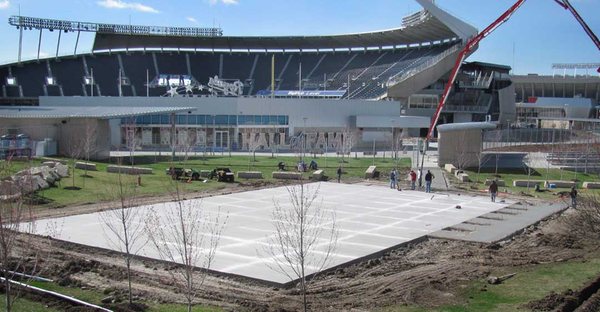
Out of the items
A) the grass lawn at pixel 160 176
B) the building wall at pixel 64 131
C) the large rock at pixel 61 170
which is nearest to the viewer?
the grass lawn at pixel 160 176

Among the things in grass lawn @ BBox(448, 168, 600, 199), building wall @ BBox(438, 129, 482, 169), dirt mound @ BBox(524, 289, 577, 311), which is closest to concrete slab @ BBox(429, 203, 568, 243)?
grass lawn @ BBox(448, 168, 600, 199)

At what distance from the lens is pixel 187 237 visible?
13.8 metres

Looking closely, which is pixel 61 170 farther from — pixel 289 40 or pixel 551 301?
pixel 289 40

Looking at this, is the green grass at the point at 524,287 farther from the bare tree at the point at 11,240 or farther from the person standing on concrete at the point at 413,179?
the person standing on concrete at the point at 413,179

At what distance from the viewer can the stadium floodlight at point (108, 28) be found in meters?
86.6

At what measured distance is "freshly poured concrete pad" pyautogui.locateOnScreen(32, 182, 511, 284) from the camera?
61.4ft

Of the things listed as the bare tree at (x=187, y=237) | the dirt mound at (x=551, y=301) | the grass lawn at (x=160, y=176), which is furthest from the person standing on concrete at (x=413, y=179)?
the dirt mound at (x=551, y=301)

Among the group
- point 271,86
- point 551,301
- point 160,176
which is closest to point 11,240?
point 551,301

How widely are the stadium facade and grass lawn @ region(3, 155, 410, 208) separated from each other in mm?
3876

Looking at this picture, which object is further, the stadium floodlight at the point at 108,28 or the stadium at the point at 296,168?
the stadium floodlight at the point at 108,28

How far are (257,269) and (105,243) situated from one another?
6.19 m

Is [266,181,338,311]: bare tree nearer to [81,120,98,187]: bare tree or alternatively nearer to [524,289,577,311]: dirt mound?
[524,289,577,311]: dirt mound

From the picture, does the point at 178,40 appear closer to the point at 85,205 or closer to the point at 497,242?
the point at 85,205

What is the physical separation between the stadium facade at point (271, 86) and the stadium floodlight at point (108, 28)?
461 millimetres
